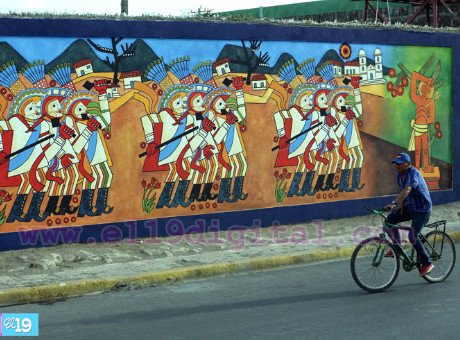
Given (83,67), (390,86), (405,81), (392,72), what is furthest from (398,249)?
(405,81)

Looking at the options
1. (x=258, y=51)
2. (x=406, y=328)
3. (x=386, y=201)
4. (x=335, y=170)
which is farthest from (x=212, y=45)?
(x=406, y=328)

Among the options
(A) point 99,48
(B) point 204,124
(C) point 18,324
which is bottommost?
(C) point 18,324

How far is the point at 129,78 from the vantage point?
13070 mm

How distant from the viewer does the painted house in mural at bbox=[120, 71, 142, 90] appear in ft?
42.7

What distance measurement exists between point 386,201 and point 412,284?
577 cm

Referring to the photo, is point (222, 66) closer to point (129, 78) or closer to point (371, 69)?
point (129, 78)

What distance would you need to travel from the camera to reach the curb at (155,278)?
32.9ft

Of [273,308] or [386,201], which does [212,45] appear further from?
[273,308]

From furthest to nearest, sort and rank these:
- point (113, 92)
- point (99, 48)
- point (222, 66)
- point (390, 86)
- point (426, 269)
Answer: point (390, 86), point (222, 66), point (113, 92), point (99, 48), point (426, 269)

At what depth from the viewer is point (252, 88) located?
1444 cm

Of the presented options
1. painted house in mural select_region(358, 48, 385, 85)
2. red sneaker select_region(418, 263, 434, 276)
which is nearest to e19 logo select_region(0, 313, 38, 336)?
red sneaker select_region(418, 263, 434, 276)

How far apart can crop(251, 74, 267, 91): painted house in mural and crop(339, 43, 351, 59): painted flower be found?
6.07 feet

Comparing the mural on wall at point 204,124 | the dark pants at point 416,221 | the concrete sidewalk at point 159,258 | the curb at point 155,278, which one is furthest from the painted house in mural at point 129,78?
the dark pants at point 416,221

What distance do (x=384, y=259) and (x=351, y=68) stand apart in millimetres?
6102
